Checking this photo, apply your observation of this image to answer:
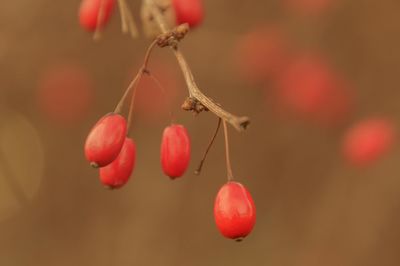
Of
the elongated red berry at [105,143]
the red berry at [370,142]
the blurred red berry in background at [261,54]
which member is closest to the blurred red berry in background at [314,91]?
the blurred red berry in background at [261,54]

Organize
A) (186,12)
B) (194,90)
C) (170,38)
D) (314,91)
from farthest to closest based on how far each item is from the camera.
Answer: (314,91), (186,12), (170,38), (194,90)

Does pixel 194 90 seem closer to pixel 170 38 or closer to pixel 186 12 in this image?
pixel 170 38

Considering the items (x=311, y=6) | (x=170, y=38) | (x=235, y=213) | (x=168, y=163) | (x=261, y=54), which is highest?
(x=311, y=6)

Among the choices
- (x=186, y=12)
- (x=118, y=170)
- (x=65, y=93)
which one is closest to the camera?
(x=118, y=170)

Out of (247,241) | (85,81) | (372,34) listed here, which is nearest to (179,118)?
(85,81)

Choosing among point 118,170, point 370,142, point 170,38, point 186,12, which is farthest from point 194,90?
point 370,142

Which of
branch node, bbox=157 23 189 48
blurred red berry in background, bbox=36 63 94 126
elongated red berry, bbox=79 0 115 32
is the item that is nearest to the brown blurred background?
blurred red berry in background, bbox=36 63 94 126

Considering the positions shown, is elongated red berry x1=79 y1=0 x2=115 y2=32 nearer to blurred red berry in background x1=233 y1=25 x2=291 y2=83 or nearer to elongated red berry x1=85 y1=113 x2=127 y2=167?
elongated red berry x1=85 y1=113 x2=127 y2=167
